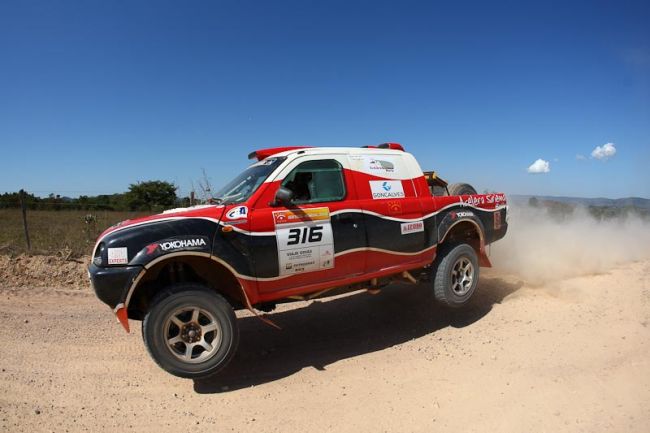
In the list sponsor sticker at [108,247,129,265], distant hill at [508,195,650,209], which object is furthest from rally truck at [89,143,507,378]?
distant hill at [508,195,650,209]

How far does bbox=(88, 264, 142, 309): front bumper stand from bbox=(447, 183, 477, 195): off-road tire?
4946 millimetres

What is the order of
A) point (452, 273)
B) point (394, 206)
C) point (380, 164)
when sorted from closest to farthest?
point (394, 206), point (380, 164), point (452, 273)

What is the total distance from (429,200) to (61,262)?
7.44 meters

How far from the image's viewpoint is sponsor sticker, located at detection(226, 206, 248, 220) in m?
4.28

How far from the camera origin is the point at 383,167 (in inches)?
218

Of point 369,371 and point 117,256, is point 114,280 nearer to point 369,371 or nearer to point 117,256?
point 117,256

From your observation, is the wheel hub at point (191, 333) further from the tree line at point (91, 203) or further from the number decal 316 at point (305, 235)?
the tree line at point (91, 203)

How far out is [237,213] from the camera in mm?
4305

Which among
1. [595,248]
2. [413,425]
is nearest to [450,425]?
[413,425]

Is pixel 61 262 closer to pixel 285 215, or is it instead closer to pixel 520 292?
pixel 285 215

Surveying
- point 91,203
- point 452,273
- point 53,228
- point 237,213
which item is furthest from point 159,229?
point 91,203

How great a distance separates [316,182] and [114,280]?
2.30 m

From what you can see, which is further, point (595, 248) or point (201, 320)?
point (595, 248)

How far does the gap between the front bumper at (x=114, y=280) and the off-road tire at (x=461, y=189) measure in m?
4.95
